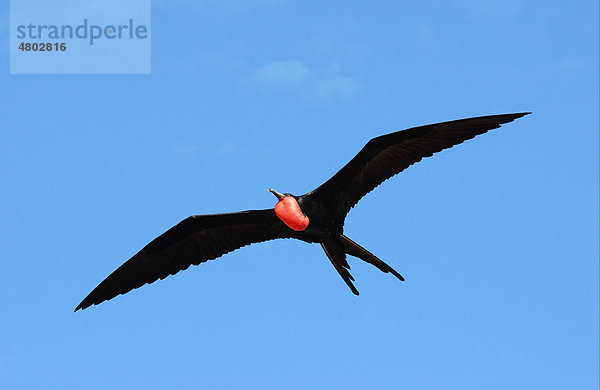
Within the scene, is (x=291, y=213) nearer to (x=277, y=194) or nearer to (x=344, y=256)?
(x=277, y=194)

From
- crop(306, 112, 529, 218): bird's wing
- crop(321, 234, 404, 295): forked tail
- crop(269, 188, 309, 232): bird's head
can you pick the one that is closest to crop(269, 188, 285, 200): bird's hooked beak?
crop(269, 188, 309, 232): bird's head

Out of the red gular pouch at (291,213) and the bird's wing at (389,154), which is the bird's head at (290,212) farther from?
the bird's wing at (389,154)

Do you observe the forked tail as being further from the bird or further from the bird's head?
the bird's head

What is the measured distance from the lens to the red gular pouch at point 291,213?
450 inches

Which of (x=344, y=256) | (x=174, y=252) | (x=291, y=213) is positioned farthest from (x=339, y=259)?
(x=174, y=252)

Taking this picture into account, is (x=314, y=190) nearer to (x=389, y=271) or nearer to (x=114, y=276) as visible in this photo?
(x=389, y=271)

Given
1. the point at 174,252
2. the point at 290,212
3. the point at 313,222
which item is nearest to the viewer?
the point at 290,212

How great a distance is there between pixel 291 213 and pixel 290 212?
0.7 inches

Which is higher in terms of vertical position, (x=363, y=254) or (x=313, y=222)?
(x=313, y=222)

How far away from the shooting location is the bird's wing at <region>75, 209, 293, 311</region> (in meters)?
12.7

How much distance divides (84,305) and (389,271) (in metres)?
4.18

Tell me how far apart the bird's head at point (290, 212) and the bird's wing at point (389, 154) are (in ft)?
0.85

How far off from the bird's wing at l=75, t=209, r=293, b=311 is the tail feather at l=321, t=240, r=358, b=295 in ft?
4.16

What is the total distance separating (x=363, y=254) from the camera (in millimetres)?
11492
